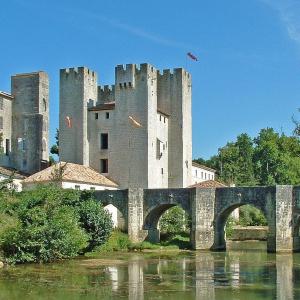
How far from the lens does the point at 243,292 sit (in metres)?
29.6

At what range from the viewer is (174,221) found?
6153cm

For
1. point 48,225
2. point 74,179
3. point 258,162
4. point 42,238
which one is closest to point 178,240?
point 74,179

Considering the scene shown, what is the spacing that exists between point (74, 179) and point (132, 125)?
31.3 ft

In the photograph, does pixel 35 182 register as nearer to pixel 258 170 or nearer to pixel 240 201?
pixel 240 201

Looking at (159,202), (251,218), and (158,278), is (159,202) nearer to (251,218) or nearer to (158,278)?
(158,278)

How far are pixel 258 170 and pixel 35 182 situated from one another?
60.7 m

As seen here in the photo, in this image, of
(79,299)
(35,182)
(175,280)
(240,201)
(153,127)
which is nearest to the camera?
(79,299)

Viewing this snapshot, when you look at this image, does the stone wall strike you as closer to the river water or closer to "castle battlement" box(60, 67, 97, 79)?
"castle battlement" box(60, 67, 97, 79)

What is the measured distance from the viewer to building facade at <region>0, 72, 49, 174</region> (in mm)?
69938

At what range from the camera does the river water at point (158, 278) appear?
2908cm

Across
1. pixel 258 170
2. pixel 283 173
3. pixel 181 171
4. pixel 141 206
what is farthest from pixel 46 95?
pixel 258 170

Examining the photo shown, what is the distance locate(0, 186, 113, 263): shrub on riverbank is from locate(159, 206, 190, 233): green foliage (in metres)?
11.1

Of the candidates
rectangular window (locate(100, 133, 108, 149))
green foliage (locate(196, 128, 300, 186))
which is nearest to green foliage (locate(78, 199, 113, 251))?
rectangular window (locate(100, 133, 108, 149))

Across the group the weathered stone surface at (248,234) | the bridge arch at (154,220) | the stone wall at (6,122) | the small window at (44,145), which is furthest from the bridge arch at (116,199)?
the stone wall at (6,122)
